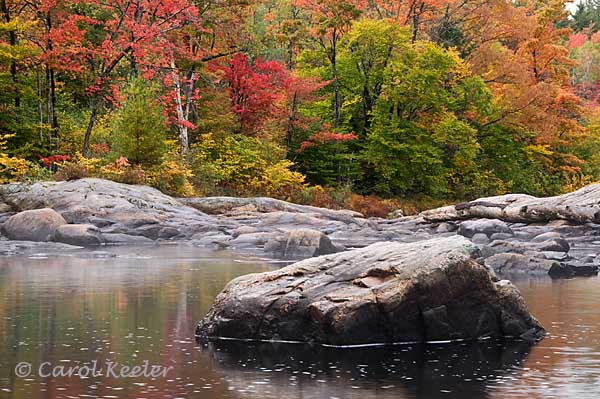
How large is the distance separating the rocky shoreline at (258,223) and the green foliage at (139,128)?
2.30 metres

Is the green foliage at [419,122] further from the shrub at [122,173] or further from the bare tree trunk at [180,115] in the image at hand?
the shrub at [122,173]

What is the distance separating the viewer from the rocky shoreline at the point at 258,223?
27875 mm

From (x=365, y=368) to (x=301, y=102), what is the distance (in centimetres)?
3513

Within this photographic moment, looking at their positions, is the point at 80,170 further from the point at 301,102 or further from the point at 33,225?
the point at 301,102

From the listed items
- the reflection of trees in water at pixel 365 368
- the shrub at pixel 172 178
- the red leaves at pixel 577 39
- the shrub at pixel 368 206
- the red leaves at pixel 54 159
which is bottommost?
the reflection of trees in water at pixel 365 368

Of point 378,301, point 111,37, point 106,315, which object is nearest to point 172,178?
point 111,37

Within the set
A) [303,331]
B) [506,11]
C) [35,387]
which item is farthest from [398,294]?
[506,11]

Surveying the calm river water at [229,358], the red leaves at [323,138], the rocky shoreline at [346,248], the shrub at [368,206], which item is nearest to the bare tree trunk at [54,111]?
the rocky shoreline at [346,248]

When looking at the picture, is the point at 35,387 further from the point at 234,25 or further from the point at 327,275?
the point at 234,25

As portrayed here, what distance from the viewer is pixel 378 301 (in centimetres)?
1262

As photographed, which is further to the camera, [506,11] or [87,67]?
[506,11]

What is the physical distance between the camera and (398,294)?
12672 mm

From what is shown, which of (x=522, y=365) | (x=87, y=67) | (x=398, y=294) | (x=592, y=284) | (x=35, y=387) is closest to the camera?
(x=35, y=387)

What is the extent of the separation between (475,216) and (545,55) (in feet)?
72.0
